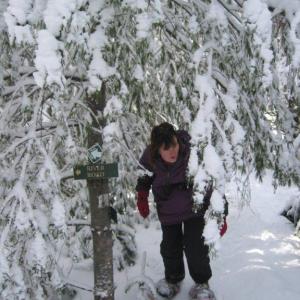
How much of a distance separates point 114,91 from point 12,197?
1.09 m

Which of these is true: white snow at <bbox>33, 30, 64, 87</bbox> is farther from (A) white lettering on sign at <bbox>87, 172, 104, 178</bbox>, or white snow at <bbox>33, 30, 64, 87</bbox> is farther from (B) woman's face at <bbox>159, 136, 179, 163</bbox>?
(B) woman's face at <bbox>159, 136, 179, 163</bbox>

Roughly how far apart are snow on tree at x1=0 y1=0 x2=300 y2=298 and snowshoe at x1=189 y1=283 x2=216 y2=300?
1.35 metres

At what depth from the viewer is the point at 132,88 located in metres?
3.33

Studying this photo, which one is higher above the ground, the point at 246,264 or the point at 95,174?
the point at 95,174

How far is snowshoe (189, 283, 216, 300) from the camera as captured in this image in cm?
445

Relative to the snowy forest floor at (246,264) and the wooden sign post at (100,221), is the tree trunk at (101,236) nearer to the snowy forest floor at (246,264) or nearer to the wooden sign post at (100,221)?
the wooden sign post at (100,221)

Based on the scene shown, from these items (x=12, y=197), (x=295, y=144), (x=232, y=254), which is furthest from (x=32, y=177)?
(x=232, y=254)

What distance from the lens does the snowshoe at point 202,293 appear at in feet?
14.6

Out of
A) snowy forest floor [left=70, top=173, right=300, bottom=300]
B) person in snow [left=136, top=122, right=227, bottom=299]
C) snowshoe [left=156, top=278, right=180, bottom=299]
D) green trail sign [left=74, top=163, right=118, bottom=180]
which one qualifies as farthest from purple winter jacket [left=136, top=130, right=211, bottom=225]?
snowy forest floor [left=70, top=173, right=300, bottom=300]

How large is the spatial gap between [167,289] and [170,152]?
1527mm

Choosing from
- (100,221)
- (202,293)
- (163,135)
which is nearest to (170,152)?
(163,135)

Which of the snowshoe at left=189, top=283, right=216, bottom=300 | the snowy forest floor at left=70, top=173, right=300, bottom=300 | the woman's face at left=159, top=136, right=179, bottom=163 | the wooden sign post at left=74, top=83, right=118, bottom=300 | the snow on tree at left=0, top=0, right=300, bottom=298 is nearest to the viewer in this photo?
the snow on tree at left=0, top=0, right=300, bottom=298

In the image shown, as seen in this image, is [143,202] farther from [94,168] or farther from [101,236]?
[94,168]

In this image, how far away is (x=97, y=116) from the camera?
12.3 ft
